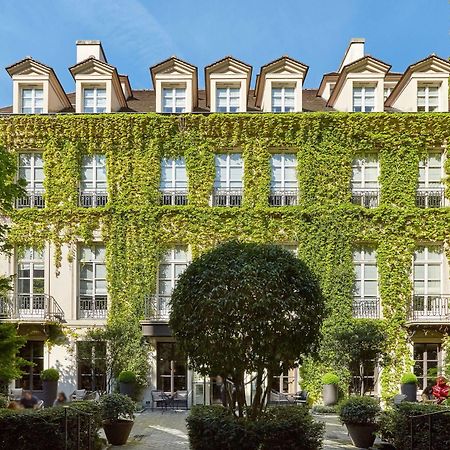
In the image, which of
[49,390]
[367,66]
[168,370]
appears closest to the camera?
[49,390]

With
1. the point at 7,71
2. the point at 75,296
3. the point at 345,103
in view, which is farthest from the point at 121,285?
the point at 345,103

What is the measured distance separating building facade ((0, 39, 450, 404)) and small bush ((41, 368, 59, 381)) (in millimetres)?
1593

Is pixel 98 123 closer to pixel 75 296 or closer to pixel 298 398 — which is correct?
pixel 75 296

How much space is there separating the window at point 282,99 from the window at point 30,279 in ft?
37.2

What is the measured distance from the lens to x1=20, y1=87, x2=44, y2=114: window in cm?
2698

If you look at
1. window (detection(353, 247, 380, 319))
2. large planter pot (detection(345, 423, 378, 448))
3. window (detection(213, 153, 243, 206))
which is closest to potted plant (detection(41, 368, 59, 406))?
window (detection(213, 153, 243, 206))

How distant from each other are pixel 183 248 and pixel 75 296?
4.69 m

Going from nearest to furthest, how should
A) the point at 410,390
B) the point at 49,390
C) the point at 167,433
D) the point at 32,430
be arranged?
the point at 32,430 → the point at 167,433 → the point at 410,390 → the point at 49,390

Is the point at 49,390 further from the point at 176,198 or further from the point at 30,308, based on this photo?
the point at 176,198

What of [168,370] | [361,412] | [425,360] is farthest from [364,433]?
[168,370]

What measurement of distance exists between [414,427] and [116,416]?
23.0 ft

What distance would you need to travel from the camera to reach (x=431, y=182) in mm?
26156

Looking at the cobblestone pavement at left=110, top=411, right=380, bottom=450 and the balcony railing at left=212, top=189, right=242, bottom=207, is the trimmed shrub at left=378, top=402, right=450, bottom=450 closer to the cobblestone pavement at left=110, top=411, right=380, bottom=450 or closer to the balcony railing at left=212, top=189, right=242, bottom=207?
the cobblestone pavement at left=110, top=411, right=380, bottom=450

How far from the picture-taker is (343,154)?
2619cm
